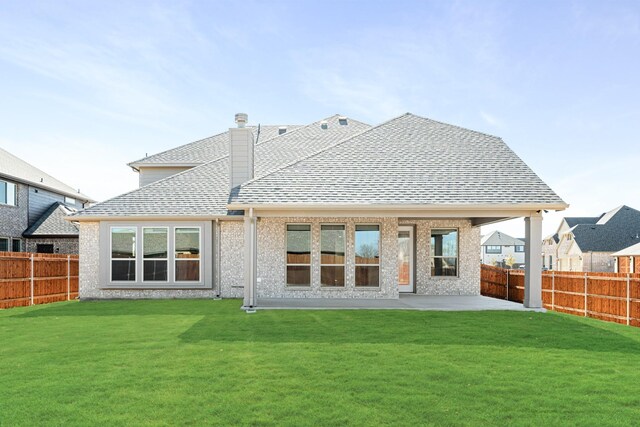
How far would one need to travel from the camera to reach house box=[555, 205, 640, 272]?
44594 mm

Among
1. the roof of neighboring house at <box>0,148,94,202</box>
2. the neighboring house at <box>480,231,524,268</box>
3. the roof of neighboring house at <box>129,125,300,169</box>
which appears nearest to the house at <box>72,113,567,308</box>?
the roof of neighboring house at <box>129,125,300,169</box>

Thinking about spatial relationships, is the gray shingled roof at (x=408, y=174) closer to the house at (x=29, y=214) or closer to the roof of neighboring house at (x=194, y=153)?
the roof of neighboring house at (x=194, y=153)

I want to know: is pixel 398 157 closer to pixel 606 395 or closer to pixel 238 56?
pixel 238 56

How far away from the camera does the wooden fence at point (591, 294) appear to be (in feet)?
35.5

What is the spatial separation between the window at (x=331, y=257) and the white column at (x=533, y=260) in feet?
17.5

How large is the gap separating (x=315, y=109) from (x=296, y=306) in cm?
1488

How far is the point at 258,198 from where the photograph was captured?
12.0 m

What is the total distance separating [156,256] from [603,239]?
150 ft

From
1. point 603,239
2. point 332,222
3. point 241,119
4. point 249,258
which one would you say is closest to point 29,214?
point 241,119

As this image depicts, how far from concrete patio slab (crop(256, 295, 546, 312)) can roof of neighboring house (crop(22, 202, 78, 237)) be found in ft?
48.4

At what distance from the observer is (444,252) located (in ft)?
51.7

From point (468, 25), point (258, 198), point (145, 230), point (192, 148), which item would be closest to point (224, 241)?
point (145, 230)

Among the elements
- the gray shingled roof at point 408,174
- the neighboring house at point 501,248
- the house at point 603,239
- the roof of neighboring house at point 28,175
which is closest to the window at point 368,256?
the gray shingled roof at point 408,174

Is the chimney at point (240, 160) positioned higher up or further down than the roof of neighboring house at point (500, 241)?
higher up
